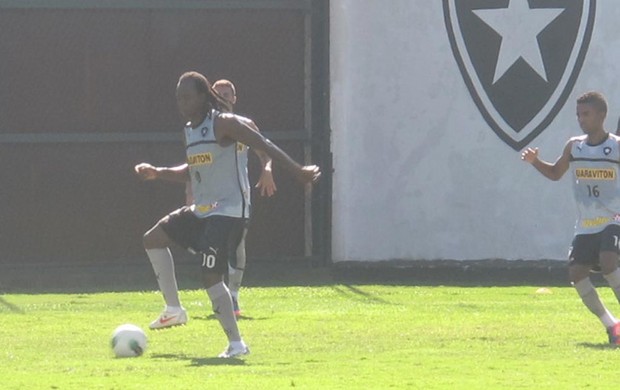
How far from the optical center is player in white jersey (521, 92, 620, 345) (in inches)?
439

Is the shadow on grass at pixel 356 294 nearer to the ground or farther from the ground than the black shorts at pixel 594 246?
nearer to the ground

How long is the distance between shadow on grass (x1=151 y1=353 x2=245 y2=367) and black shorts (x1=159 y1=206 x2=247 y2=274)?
600 millimetres

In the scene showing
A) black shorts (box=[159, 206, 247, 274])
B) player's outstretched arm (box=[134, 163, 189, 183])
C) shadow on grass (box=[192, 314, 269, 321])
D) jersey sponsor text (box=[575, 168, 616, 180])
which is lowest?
shadow on grass (box=[192, 314, 269, 321])

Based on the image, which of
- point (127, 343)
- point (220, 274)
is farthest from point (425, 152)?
point (127, 343)

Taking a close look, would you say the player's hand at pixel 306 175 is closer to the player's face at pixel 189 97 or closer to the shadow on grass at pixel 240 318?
the player's face at pixel 189 97

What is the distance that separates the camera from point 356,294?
632 inches

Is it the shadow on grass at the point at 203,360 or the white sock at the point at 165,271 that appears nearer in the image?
the shadow on grass at the point at 203,360

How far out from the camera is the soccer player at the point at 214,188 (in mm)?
10188

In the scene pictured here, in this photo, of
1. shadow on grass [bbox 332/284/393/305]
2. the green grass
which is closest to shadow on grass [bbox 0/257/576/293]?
shadow on grass [bbox 332/284/393/305]

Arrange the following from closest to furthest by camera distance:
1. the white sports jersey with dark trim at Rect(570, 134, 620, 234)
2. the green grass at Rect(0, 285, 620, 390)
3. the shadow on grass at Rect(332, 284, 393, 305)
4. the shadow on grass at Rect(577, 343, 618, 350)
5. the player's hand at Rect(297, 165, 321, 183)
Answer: the green grass at Rect(0, 285, 620, 390), the player's hand at Rect(297, 165, 321, 183), the shadow on grass at Rect(577, 343, 618, 350), the white sports jersey with dark trim at Rect(570, 134, 620, 234), the shadow on grass at Rect(332, 284, 393, 305)

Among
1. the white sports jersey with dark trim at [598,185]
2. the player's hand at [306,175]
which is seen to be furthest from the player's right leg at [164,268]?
the white sports jersey with dark trim at [598,185]

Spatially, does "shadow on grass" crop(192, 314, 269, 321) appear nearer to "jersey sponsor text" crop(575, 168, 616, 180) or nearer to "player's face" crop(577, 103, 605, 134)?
"jersey sponsor text" crop(575, 168, 616, 180)

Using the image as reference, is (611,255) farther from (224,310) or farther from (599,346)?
(224,310)

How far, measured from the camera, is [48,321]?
1322cm
